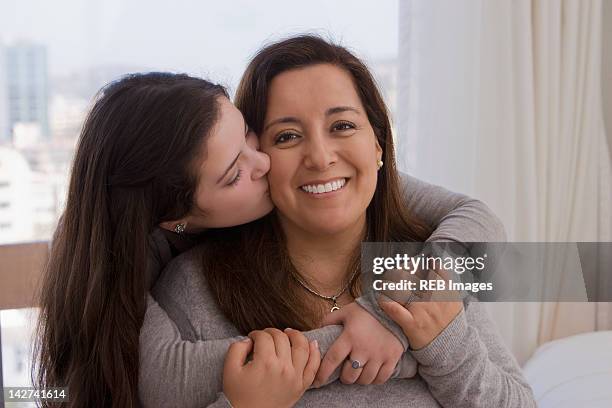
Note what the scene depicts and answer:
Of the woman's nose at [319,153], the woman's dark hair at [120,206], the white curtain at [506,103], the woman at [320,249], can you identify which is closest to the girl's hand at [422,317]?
the woman at [320,249]

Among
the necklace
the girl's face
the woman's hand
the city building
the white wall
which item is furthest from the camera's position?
the white wall

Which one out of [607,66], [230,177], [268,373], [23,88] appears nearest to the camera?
[268,373]

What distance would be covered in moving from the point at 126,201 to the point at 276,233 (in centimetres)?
29

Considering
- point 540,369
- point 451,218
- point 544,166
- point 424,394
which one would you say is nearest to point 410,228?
point 451,218

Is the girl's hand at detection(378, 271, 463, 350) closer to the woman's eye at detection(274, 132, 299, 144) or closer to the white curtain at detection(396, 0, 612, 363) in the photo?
the woman's eye at detection(274, 132, 299, 144)

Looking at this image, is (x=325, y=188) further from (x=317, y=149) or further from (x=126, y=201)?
(x=126, y=201)

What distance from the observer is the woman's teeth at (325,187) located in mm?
1195

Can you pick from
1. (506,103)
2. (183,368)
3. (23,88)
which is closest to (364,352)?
(183,368)

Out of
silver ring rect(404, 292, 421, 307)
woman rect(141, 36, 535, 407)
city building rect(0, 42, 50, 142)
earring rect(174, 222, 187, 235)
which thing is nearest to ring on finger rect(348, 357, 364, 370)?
woman rect(141, 36, 535, 407)

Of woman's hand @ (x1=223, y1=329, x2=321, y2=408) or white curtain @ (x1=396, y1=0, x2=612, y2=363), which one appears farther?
white curtain @ (x1=396, y1=0, x2=612, y2=363)

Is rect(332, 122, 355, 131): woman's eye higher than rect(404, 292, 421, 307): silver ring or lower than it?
higher

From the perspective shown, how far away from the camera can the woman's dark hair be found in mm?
1103

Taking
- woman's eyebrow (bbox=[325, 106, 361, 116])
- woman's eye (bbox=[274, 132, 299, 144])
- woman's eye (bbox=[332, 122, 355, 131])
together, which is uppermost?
woman's eyebrow (bbox=[325, 106, 361, 116])

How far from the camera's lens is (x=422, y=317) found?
3.54 feet
